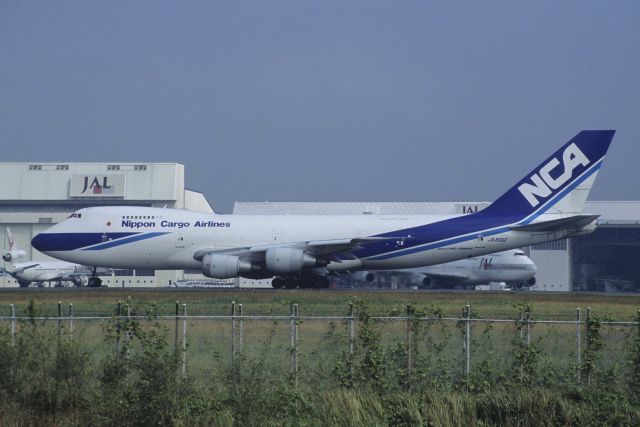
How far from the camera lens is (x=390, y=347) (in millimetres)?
22672

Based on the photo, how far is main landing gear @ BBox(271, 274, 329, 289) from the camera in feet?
189

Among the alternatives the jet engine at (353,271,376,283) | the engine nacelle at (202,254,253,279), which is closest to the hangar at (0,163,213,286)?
the jet engine at (353,271,376,283)

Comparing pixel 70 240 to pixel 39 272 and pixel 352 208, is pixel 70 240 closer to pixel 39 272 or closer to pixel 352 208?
pixel 39 272

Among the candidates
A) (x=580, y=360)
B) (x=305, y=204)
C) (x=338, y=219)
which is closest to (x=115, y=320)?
(x=580, y=360)

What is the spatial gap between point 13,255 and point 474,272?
40.8 m

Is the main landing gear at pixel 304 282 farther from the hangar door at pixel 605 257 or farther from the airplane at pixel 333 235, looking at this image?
the hangar door at pixel 605 257

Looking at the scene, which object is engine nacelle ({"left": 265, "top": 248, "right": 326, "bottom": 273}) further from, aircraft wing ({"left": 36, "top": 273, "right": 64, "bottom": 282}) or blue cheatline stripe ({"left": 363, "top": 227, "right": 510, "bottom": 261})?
aircraft wing ({"left": 36, "top": 273, "right": 64, "bottom": 282})

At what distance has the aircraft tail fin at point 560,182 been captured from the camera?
2205 inches

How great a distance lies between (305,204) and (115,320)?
245 ft

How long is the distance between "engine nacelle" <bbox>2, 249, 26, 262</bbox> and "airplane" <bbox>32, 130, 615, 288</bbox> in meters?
29.5

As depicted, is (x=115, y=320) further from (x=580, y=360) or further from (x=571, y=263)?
(x=571, y=263)

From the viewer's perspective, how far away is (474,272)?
71.8 metres

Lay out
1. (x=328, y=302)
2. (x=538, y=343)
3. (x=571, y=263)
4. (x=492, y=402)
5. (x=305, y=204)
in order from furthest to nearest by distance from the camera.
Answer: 1. (x=305, y=204)
2. (x=571, y=263)
3. (x=328, y=302)
4. (x=538, y=343)
5. (x=492, y=402)

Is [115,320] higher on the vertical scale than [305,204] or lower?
lower
